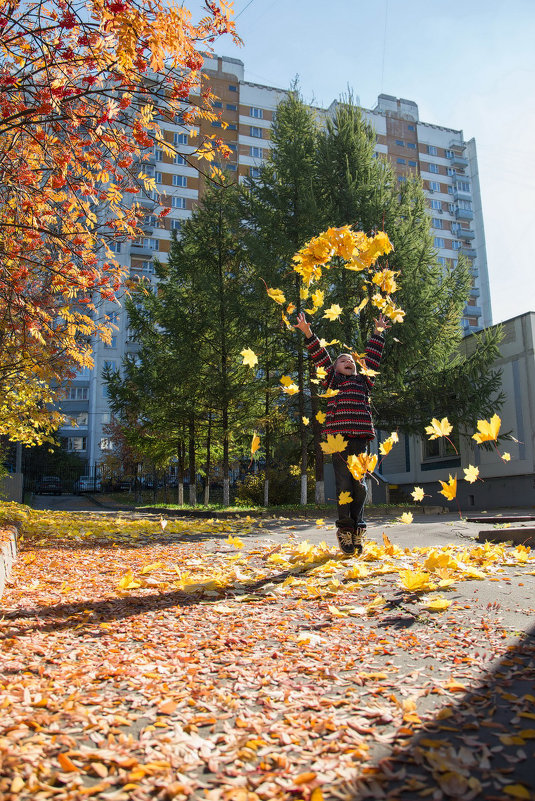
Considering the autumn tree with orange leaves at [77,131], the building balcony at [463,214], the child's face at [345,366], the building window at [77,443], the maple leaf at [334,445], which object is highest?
the building balcony at [463,214]

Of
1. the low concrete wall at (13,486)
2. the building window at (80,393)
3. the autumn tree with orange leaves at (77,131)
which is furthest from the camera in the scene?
the building window at (80,393)

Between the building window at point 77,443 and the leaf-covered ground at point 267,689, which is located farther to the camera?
the building window at point 77,443

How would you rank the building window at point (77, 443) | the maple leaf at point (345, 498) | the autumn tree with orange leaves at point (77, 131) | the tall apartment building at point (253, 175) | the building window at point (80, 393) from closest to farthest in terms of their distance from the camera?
the autumn tree with orange leaves at point (77, 131) → the maple leaf at point (345, 498) → the tall apartment building at point (253, 175) → the building window at point (80, 393) → the building window at point (77, 443)

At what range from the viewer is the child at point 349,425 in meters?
5.77

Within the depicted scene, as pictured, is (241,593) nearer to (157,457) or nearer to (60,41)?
(60,41)

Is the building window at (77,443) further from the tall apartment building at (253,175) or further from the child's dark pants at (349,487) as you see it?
the child's dark pants at (349,487)

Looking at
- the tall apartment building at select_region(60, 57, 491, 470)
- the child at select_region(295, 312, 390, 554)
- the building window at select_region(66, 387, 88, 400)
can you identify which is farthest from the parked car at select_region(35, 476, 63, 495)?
the child at select_region(295, 312, 390, 554)

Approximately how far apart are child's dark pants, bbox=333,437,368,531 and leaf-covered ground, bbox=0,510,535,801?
3.01ft

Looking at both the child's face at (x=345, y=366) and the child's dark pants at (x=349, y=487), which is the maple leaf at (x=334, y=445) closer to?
the child's dark pants at (x=349, y=487)

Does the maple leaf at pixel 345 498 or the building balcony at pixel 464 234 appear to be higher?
the building balcony at pixel 464 234

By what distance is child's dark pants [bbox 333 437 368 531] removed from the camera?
5738mm

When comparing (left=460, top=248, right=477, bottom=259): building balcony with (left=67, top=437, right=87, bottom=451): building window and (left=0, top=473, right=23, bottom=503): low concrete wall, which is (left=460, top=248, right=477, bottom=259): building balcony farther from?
(left=0, top=473, right=23, bottom=503): low concrete wall

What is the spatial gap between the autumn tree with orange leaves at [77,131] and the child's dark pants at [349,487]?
321cm

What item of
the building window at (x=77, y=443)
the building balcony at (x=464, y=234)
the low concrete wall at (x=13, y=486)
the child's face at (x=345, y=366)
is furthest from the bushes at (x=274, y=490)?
the building balcony at (x=464, y=234)
